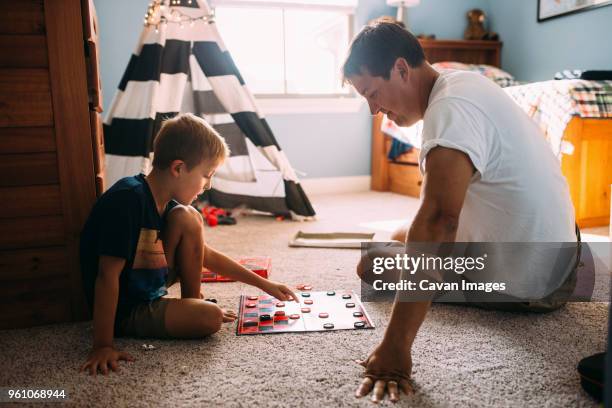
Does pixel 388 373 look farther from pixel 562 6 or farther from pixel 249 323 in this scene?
pixel 562 6

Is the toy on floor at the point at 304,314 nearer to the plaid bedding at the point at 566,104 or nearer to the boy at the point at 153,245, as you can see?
the boy at the point at 153,245

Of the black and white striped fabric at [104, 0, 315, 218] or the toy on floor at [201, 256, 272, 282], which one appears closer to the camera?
the toy on floor at [201, 256, 272, 282]

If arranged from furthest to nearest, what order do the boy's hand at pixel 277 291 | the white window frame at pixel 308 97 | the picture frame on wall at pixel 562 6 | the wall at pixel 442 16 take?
the wall at pixel 442 16
the white window frame at pixel 308 97
the picture frame on wall at pixel 562 6
the boy's hand at pixel 277 291

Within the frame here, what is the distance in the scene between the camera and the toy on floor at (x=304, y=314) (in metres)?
1.27

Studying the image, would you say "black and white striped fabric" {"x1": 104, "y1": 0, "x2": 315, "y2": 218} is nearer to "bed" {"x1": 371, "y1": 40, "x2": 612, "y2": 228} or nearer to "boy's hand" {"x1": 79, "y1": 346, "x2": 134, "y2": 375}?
"bed" {"x1": 371, "y1": 40, "x2": 612, "y2": 228}

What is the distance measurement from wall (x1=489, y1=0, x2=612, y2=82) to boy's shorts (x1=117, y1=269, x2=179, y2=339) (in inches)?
115

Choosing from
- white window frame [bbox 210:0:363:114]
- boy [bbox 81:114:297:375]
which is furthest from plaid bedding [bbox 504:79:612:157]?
boy [bbox 81:114:297:375]

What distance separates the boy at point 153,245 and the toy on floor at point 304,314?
0.25ft

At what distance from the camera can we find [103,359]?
1.08m

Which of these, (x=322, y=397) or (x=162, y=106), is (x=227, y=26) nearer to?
(x=162, y=106)

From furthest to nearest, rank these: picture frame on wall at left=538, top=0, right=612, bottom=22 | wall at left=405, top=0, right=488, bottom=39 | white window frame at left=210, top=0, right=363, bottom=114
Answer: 1. wall at left=405, top=0, right=488, bottom=39
2. white window frame at left=210, top=0, right=363, bottom=114
3. picture frame on wall at left=538, top=0, right=612, bottom=22

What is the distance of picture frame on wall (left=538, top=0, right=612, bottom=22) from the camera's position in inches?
119

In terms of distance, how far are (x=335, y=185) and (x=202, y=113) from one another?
47.3 inches

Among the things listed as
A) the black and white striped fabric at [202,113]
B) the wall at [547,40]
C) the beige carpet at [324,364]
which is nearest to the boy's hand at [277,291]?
the beige carpet at [324,364]
